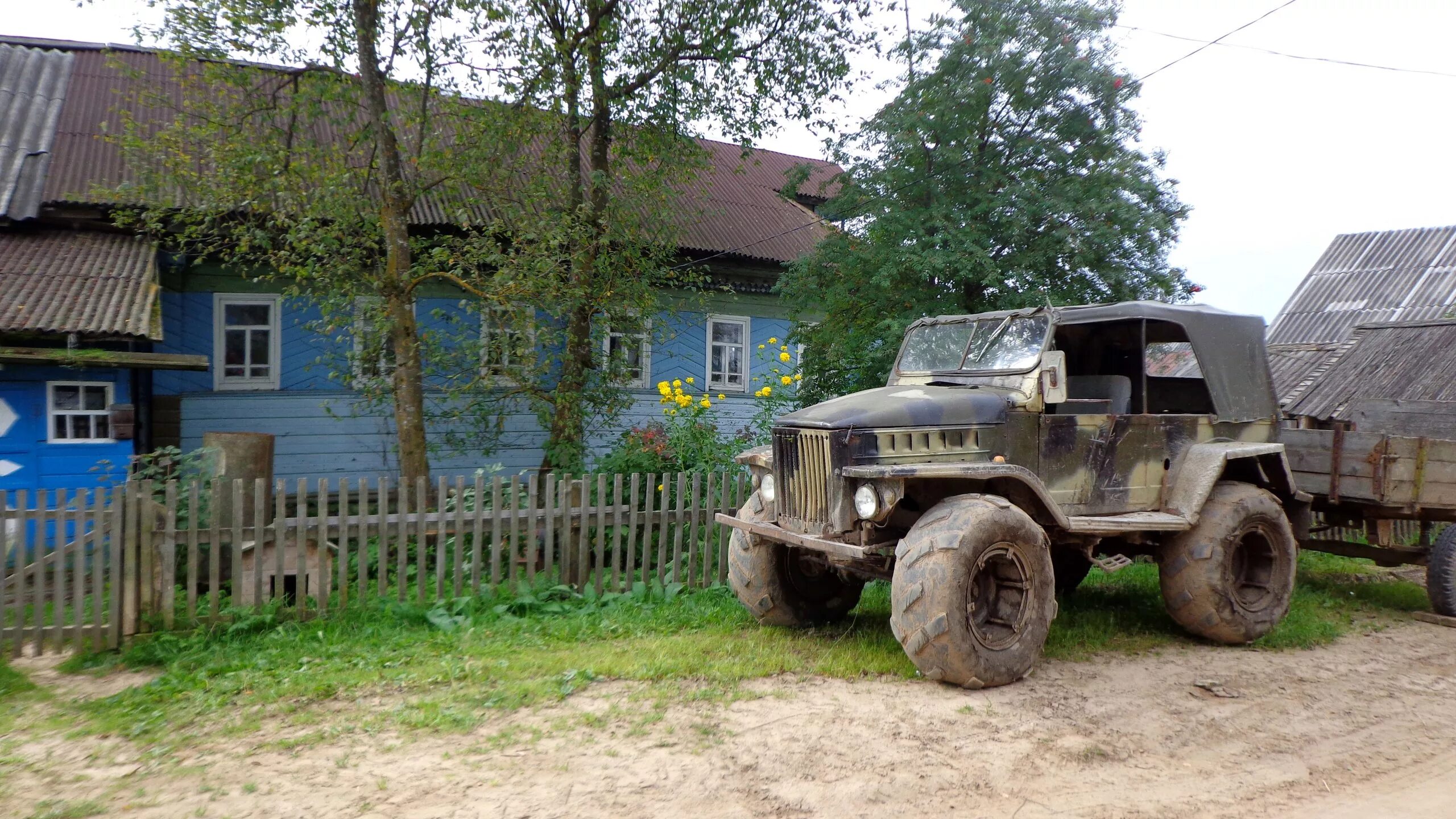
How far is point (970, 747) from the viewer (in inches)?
175

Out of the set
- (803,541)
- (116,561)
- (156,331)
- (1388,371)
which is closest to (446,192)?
(156,331)

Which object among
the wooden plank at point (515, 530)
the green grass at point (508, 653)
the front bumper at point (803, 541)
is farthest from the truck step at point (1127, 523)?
the wooden plank at point (515, 530)

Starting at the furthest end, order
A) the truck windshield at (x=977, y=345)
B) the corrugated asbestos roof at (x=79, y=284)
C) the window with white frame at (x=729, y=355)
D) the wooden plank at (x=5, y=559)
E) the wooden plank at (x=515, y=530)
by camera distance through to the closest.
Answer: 1. the window with white frame at (x=729, y=355)
2. the corrugated asbestos roof at (x=79, y=284)
3. the wooden plank at (x=515, y=530)
4. the truck windshield at (x=977, y=345)
5. the wooden plank at (x=5, y=559)

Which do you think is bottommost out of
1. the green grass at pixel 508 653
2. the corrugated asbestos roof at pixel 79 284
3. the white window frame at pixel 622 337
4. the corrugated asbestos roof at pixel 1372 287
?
the green grass at pixel 508 653

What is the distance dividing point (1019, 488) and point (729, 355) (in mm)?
10311

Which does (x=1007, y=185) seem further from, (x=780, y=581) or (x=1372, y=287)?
(x=1372, y=287)

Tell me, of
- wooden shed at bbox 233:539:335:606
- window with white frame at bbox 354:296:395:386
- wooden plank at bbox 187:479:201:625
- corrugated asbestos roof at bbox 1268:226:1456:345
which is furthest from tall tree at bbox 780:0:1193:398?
corrugated asbestos roof at bbox 1268:226:1456:345

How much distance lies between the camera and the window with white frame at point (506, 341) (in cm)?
876

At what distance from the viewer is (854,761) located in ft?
14.0

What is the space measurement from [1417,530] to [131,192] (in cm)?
1438

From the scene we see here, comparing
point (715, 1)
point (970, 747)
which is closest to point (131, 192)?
point (715, 1)

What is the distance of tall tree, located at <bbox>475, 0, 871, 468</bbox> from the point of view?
898cm

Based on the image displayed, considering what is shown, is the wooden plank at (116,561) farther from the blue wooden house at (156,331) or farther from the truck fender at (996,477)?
the truck fender at (996,477)

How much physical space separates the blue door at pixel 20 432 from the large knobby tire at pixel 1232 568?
10791mm
